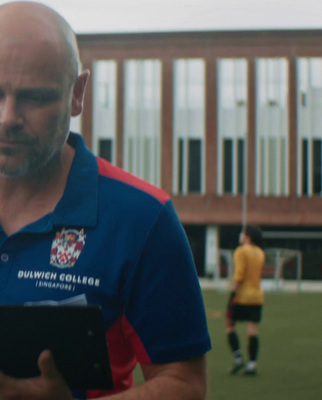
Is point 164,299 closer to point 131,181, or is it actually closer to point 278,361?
point 131,181

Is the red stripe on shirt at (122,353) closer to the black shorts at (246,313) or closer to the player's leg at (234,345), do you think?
the player's leg at (234,345)

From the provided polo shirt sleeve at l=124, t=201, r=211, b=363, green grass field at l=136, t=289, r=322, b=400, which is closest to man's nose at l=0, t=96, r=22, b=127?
polo shirt sleeve at l=124, t=201, r=211, b=363

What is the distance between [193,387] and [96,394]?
0.22 m

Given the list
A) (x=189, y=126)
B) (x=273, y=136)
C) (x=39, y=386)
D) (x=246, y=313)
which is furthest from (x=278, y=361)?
(x=189, y=126)

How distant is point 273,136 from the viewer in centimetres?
4306

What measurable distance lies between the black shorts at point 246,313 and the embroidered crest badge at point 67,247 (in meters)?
8.05

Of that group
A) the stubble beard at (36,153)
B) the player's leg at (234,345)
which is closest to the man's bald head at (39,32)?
the stubble beard at (36,153)

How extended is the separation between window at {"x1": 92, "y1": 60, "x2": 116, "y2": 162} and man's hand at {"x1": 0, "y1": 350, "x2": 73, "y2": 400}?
42874 millimetres

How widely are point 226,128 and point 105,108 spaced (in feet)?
20.9

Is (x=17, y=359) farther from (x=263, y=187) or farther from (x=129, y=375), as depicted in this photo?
(x=263, y=187)

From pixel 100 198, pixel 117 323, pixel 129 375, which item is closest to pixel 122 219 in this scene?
pixel 100 198

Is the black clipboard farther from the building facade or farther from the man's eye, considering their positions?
the building facade

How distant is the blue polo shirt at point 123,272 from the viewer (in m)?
1.96

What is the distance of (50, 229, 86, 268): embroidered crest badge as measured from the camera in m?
1.98
